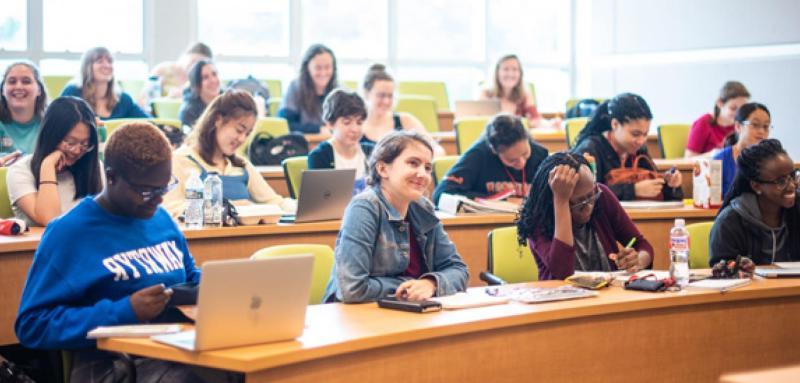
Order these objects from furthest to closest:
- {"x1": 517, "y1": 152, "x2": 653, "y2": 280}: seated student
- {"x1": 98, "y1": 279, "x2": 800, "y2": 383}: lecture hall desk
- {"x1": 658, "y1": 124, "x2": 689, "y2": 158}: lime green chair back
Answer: {"x1": 658, "y1": 124, "x2": 689, "y2": 158}: lime green chair back, {"x1": 517, "y1": 152, "x2": 653, "y2": 280}: seated student, {"x1": 98, "y1": 279, "x2": 800, "y2": 383}: lecture hall desk

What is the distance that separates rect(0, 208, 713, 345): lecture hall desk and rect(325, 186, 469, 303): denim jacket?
111 cm

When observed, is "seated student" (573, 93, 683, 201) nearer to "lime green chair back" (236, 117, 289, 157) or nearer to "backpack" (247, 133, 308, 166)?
"backpack" (247, 133, 308, 166)

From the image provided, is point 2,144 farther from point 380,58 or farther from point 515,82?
point 380,58

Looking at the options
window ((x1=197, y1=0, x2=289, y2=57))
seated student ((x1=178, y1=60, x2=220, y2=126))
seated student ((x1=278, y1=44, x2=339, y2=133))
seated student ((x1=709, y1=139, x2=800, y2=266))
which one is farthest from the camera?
window ((x1=197, y1=0, x2=289, y2=57))

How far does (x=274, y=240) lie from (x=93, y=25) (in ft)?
19.4

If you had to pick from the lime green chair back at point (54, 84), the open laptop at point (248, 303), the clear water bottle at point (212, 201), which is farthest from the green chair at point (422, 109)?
the open laptop at point (248, 303)

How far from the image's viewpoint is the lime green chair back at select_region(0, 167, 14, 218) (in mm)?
4258

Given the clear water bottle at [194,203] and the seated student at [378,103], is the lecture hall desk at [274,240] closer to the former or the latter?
the clear water bottle at [194,203]

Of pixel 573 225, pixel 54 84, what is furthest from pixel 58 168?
pixel 54 84

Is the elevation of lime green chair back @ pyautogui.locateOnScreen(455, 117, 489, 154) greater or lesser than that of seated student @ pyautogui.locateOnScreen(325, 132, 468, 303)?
greater

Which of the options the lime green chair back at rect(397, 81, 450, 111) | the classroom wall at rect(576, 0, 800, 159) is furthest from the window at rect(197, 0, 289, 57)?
the classroom wall at rect(576, 0, 800, 159)

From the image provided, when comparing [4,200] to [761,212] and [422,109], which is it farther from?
[422,109]

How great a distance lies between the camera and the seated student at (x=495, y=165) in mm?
5066

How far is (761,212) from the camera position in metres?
3.84
